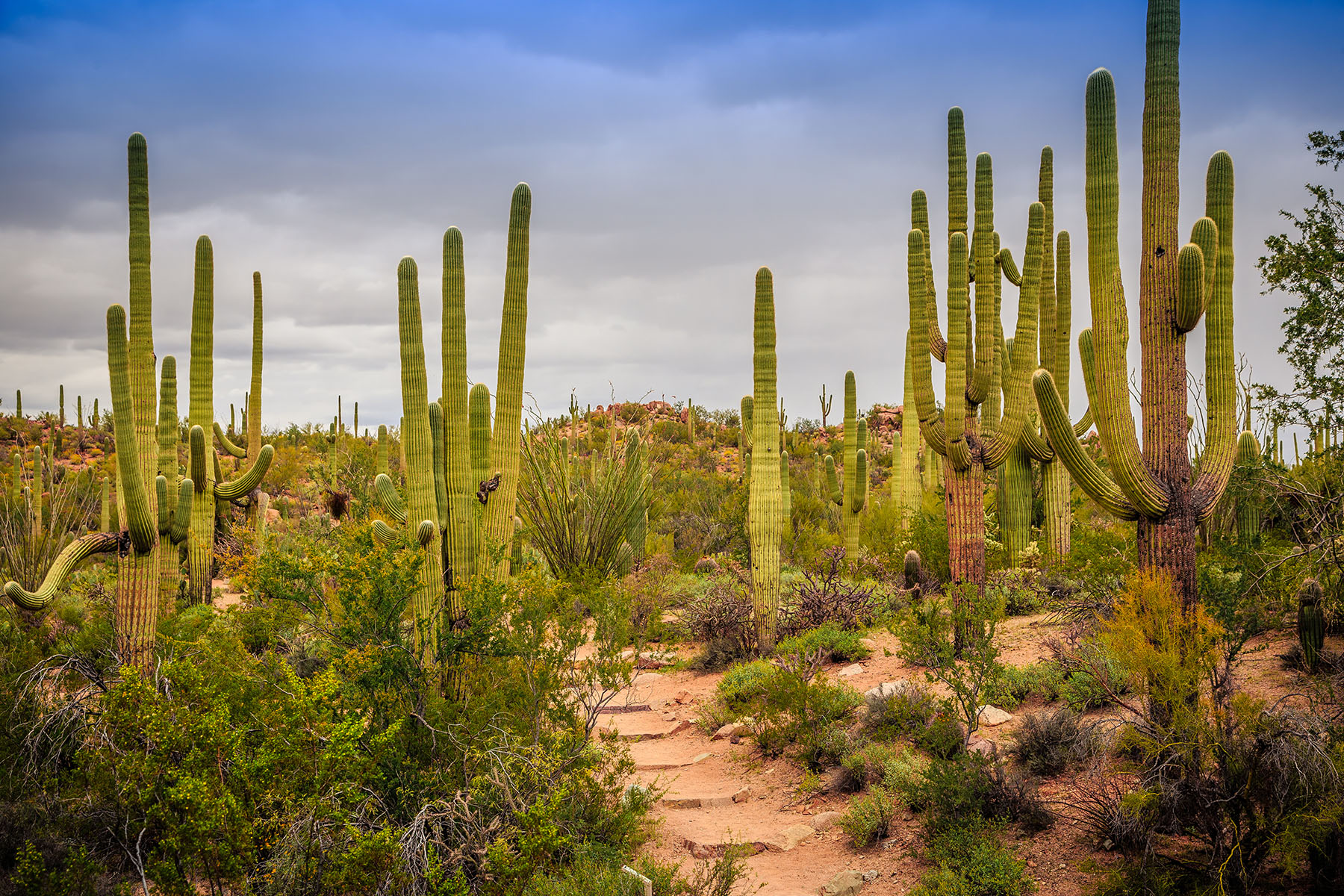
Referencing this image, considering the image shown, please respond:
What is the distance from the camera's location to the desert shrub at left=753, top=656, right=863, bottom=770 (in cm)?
816

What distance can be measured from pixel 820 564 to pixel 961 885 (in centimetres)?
937

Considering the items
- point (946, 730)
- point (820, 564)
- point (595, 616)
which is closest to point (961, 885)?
point (946, 730)

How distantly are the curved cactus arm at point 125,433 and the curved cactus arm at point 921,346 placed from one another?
26.4ft

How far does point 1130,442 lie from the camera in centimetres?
706

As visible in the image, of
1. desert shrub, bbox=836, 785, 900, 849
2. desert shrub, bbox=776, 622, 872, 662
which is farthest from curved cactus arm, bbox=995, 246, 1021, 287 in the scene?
desert shrub, bbox=836, 785, 900, 849

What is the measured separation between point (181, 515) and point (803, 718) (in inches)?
250

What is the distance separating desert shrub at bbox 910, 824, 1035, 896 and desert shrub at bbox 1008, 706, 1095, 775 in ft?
3.47

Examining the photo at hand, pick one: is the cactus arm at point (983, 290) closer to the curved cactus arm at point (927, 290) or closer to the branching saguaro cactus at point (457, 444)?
the curved cactus arm at point (927, 290)

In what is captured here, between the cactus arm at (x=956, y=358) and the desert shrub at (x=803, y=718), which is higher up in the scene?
the cactus arm at (x=956, y=358)

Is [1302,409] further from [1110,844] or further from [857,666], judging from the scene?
[1110,844]

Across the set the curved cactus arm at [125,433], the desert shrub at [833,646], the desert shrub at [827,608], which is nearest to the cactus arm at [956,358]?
the desert shrub at [833,646]

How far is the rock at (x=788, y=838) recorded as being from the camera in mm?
6754

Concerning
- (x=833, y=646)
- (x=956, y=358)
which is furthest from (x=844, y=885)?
(x=956, y=358)

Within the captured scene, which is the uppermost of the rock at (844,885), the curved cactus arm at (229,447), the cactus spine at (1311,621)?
the curved cactus arm at (229,447)
